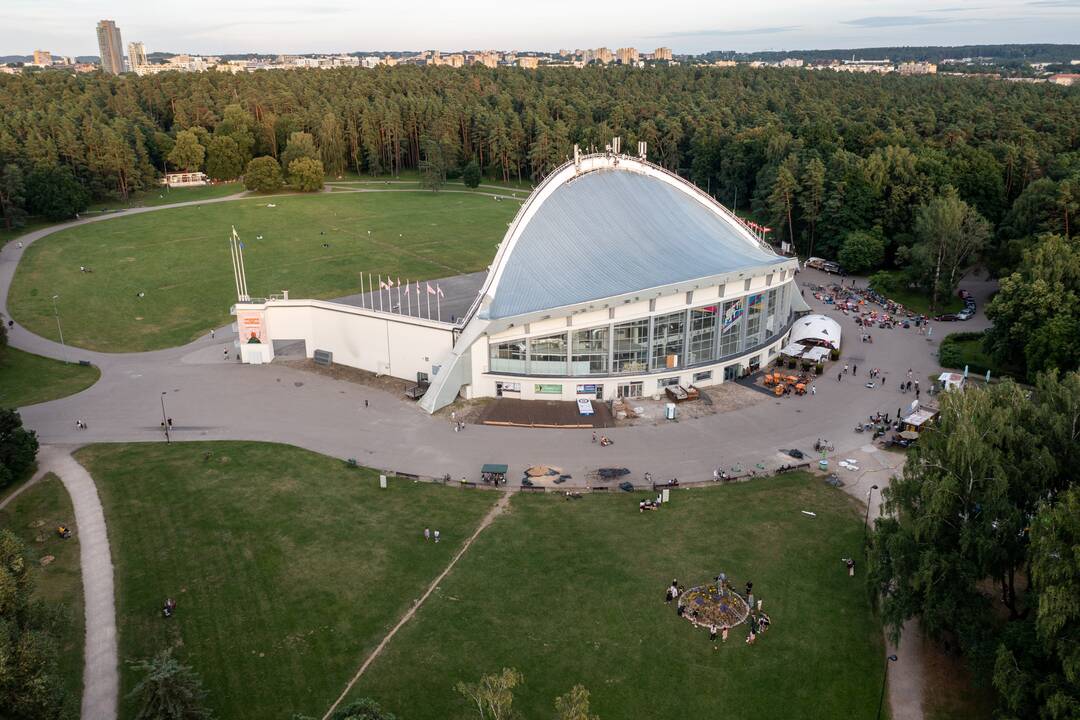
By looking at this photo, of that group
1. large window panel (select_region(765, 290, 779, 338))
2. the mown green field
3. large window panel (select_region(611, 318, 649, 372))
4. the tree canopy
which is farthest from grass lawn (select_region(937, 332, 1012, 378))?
the tree canopy

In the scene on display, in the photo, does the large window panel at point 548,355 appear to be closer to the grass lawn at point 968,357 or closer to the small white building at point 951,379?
the small white building at point 951,379

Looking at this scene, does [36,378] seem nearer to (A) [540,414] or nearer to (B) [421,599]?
(A) [540,414]

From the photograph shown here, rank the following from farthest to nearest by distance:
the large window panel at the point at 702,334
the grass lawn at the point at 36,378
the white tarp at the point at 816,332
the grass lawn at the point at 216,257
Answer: the grass lawn at the point at 216,257 < the white tarp at the point at 816,332 < the large window panel at the point at 702,334 < the grass lawn at the point at 36,378

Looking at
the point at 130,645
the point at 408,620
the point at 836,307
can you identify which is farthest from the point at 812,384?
the point at 130,645

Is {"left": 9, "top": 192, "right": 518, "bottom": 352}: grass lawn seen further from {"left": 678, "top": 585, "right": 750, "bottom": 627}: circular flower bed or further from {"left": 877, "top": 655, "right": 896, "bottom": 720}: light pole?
{"left": 877, "top": 655, "right": 896, "bottom": 720}: light pole

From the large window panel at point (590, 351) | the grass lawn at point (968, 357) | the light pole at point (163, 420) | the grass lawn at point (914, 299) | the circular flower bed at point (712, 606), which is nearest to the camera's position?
the circular flower bed at point (712, 606)

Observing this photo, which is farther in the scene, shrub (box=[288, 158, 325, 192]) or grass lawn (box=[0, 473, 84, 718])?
shrub (box=[288, 158, 325, 192])

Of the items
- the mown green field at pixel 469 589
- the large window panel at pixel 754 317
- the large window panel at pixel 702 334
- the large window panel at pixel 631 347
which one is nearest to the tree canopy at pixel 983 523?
the mown green field at pixel 469 589

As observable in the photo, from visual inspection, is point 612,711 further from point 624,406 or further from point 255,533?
point 624,406
